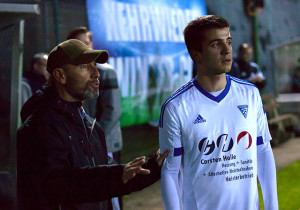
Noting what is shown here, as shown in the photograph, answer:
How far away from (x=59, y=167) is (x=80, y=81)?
0.49 m

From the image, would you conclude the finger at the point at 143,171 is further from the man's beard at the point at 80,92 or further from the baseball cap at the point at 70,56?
the baseball cap at the point at 70,56

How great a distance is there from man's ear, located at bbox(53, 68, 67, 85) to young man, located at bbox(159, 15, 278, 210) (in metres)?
0.57

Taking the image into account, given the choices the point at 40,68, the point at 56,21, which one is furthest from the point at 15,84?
the point at 56,21

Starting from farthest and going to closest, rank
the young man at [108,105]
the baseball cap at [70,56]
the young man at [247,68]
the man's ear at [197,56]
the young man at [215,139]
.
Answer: the young man at [247,68], the young man at [108,105], the man's ear at [197,56], the young man at [215,139], the baseball cap at [70,56]

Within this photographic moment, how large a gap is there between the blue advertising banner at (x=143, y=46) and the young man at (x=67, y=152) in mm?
4627

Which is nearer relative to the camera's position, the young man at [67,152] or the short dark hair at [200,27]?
the young man at [67,152]

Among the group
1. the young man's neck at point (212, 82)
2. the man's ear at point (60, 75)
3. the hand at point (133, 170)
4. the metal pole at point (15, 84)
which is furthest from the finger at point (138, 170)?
the metal pole at point (15, 84)

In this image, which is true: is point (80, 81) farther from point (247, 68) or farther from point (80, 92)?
point (247, 68)

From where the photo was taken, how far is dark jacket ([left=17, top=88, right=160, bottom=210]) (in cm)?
230

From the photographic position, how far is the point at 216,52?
9.27 ft

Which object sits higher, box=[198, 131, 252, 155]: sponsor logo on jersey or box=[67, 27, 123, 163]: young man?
box=[67, 27, 123, 163]: young man

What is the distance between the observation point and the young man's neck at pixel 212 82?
281 cm

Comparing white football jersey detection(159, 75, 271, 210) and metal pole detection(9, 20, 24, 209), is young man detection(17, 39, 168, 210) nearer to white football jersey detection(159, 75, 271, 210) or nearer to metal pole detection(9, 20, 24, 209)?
white football jersey detection(159, 75, 271, 210)

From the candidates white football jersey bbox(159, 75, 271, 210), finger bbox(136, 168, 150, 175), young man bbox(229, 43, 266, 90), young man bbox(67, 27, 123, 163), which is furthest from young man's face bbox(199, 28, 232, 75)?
young man bbox(229, 43, 266, 90)
